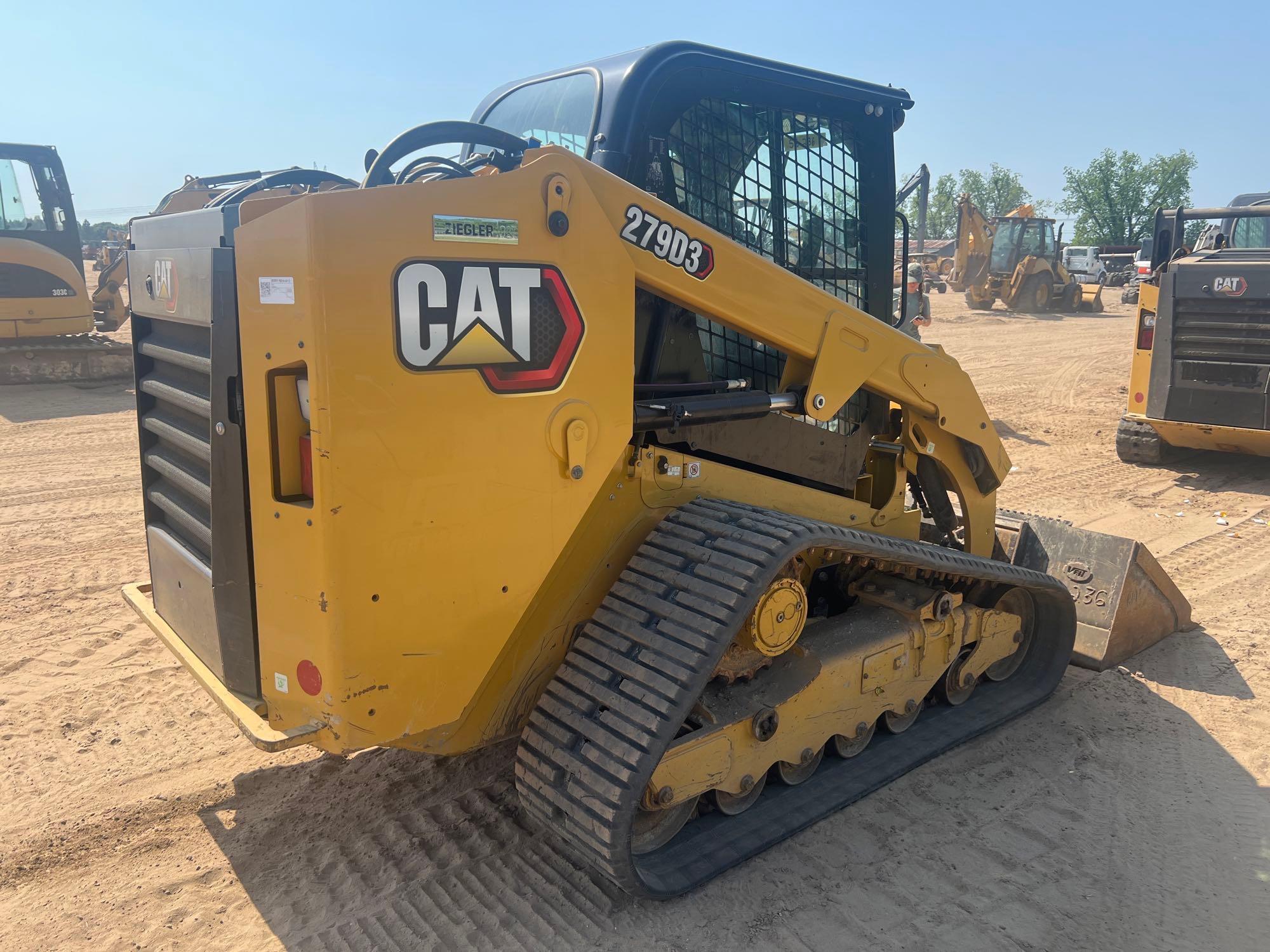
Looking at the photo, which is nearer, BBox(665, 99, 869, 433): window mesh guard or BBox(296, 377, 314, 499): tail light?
BBox(296, 377, 314, 499): tail light

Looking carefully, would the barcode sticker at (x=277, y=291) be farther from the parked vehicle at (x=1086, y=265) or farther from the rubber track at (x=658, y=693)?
the parked vehicle at (x=1086, y=265)

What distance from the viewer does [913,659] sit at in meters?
3.84

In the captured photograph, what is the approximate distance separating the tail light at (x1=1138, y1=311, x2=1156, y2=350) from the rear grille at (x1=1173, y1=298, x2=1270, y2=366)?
41 cm

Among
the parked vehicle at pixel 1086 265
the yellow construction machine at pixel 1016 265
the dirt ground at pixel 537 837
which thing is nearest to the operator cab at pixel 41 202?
the dirt ground at pixel 537 837

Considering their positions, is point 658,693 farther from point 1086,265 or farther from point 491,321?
point 1086,265

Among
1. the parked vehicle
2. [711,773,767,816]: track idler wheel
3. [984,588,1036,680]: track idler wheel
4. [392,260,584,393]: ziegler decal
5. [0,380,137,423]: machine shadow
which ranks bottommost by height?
[711,773,767,816]: track idler wheel

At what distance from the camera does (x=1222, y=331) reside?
7.93 m

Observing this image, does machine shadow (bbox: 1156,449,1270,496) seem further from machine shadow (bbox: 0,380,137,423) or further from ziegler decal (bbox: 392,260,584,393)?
machine shadow (bbox: 0,380,137,423)

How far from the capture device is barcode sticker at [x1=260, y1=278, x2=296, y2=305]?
7.75 ft

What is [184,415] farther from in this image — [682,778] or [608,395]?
[682,778]

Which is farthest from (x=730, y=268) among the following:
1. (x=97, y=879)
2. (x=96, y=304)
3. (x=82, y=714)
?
(x=96, y=304)

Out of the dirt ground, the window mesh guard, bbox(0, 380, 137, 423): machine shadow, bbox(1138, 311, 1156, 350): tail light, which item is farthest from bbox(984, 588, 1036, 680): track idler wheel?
bbox(0, 380, 137, 423): machine shadow

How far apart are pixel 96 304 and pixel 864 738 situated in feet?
55.4

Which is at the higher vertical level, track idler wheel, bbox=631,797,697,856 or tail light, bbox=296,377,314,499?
tail light, bbox=296,377,314,499
